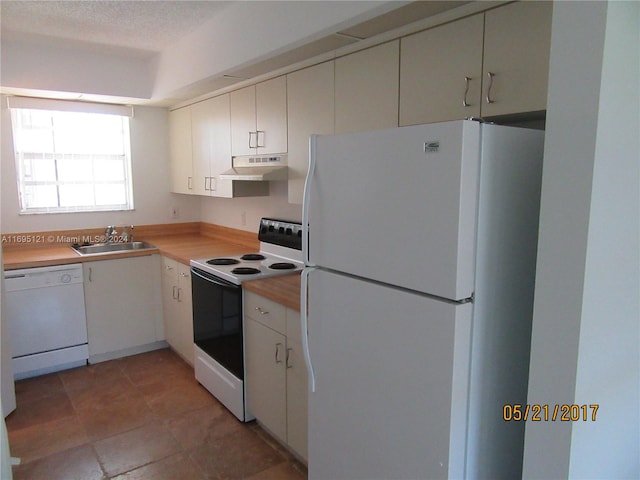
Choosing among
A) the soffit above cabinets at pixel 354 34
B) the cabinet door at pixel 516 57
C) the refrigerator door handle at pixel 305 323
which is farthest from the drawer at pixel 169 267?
the cabinet door at pixel 516 57

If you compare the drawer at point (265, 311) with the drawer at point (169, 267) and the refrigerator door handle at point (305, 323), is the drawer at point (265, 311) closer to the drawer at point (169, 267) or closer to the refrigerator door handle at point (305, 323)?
the refrigerator door handle at point (305, 323)

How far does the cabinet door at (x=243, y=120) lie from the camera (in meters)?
3.07

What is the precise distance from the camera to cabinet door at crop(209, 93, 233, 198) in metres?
3.38

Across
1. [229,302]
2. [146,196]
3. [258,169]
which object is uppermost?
[258,169]

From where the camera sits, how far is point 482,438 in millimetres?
1388

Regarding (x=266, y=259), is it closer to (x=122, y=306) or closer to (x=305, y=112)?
(x=305, y=112)

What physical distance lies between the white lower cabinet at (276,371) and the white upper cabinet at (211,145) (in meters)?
1.21

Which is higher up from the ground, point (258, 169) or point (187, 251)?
point (258, 169)

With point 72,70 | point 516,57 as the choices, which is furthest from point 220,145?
point 516,57

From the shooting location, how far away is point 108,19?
2.78 m

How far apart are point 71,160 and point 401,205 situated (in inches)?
142

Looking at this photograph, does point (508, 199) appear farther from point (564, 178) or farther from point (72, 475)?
point (72, 475)

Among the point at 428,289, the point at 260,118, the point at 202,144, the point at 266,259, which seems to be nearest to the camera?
the point at 428,289
